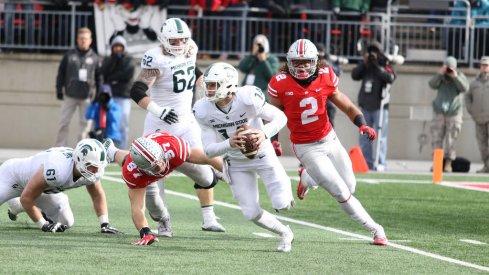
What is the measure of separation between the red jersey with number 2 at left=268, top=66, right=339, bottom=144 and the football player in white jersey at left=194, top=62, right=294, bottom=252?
2.16ft

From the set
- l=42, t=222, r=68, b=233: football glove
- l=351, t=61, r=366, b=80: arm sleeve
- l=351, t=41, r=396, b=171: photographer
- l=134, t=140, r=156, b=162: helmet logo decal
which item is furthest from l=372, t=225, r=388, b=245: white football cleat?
l=351, t=61, r=366, b=80: arm sleeve

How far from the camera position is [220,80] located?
10.9 metres

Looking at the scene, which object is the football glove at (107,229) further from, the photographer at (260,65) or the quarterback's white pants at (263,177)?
the photographer at (260,65)

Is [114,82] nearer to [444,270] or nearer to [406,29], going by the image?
[406,29]

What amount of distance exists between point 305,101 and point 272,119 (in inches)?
32.7

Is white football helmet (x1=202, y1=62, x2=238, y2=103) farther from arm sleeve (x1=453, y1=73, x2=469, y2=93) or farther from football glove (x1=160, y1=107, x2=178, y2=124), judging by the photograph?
arm sleeve (x1=453, y1=73, x2=469, y2=93)

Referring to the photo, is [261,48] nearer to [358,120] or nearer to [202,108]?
[358,120]

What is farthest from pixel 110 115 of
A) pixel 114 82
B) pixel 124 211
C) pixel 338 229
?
pixel 338 229

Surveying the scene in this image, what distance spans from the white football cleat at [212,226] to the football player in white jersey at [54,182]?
2.93 ft

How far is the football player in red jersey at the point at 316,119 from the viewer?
37.9 ft

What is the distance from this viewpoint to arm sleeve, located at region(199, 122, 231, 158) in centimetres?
1074

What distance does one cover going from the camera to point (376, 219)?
13.9m


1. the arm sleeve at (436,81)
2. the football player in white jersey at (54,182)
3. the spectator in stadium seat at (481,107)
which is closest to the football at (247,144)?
the football player in white jersey at (54,182)

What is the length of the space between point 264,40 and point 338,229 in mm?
7848
